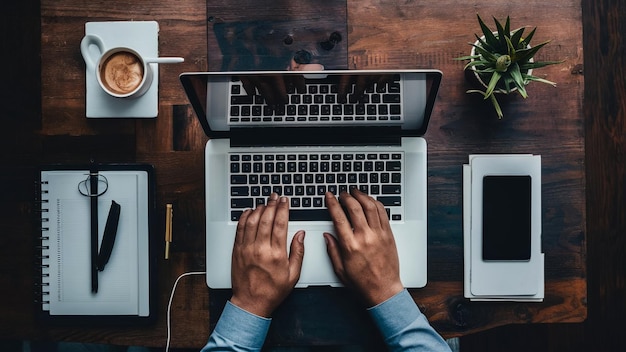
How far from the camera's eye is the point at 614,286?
1458 mm

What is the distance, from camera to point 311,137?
35.9 inches

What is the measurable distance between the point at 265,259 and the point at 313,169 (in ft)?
0.63

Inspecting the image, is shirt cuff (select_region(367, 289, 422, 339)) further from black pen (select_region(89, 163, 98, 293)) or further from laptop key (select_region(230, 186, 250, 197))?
black pen (select_region(89, 163, 98, 293))

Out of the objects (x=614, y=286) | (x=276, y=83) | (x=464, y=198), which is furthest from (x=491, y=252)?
(x=614, y=286)

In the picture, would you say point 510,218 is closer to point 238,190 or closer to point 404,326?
point 404,326

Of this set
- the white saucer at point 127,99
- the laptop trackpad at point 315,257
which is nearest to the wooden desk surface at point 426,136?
the white saucer at point 127,99

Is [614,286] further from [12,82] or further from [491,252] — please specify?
[12,82]

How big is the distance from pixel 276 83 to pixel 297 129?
111 millimetres

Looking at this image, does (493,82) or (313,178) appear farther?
(313,178)

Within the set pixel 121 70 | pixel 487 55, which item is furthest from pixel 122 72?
pixel 487 55

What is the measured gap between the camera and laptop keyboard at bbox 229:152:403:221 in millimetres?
911

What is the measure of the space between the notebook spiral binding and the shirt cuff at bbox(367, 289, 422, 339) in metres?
0.63

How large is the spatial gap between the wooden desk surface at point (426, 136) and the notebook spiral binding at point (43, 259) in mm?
34

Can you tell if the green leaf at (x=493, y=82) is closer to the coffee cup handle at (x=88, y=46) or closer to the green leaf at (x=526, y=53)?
the green leaf at (x=526, y=53)
